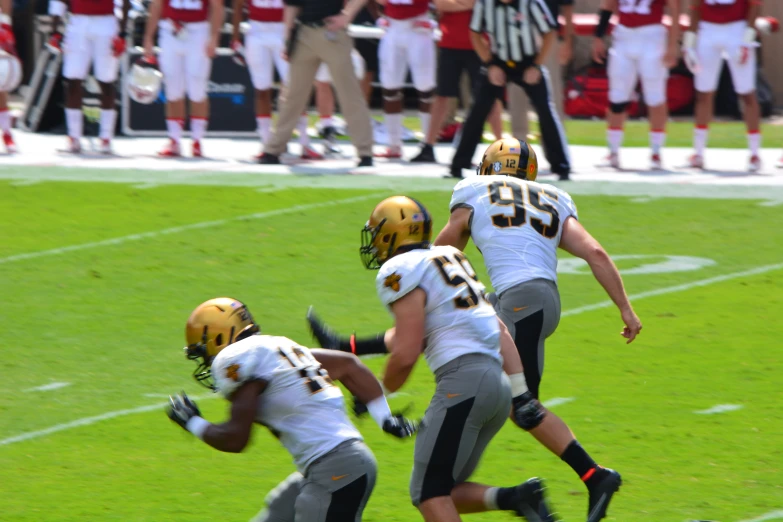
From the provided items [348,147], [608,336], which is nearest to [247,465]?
[608,336]

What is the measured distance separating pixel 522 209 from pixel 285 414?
5.42ft

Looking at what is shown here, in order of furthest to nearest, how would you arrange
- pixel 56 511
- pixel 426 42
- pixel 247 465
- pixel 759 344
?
pixel 426 42 < pixel 759 344 < pixel 247 465 < pixel 56 511

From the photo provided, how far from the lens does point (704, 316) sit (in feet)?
28.6

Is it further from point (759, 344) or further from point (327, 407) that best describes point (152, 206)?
point (327, 407)

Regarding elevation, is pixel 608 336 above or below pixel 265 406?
below

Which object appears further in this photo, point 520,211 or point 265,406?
point 520,211

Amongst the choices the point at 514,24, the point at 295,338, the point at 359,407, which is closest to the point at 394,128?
the point at 514,24

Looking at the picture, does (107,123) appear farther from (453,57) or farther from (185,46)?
(453,57)

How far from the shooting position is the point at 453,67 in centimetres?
1343

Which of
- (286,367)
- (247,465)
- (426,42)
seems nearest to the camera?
(286,367)

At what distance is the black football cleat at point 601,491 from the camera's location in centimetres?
519

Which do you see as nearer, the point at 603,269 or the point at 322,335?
the point at 322,335

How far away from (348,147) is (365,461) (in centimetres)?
1117

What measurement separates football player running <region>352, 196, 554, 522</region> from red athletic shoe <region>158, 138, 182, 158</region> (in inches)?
374
